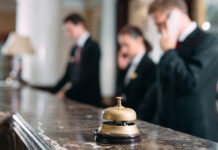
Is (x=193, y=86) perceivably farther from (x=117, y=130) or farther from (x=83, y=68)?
(x=83, y=68)

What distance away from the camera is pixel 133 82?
2.88 m

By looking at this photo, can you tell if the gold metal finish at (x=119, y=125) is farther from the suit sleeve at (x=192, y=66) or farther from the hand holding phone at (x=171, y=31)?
the hand holding phone at (x=171, y=31)

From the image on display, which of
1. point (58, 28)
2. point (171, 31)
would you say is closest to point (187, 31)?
point (171, 31)

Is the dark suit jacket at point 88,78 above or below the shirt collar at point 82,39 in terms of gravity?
below

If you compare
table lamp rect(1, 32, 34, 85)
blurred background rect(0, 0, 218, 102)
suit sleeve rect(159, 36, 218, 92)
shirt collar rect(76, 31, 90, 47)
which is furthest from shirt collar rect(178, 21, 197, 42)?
table lamp rect(1, 32, 34, 85)

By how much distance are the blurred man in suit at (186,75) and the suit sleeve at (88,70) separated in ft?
5.82

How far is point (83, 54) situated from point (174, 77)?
6.95 feet

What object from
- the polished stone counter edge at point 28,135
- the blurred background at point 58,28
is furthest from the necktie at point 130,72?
the blurred background at point 58,28

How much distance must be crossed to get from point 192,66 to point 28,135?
120cm

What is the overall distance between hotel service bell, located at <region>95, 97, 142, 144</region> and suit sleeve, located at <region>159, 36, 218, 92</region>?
104 cm

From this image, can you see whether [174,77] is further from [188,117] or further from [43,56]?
[43,56]

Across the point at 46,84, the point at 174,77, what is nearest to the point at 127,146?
the point at 174,77

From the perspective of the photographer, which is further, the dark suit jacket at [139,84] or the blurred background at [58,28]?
the blurred background at [58,28]

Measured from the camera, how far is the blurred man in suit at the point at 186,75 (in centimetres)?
204
